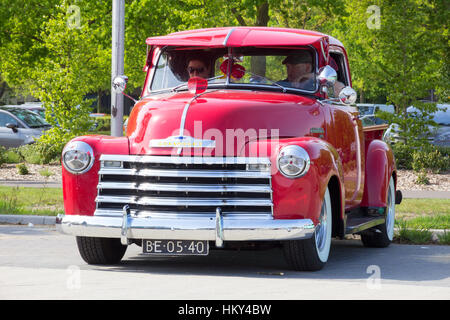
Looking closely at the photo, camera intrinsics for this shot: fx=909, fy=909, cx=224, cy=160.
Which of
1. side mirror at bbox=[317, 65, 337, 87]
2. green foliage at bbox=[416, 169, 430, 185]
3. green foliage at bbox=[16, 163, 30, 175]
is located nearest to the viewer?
side mirror at bbox=[317, 65, 337, 87]

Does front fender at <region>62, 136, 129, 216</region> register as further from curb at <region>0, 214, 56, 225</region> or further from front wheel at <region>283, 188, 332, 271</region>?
curb at <region>0, 214, 56, 225</region>

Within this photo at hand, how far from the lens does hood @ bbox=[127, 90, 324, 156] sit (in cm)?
790

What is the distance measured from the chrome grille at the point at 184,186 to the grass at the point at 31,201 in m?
5.14

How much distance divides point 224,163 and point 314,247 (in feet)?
3.64

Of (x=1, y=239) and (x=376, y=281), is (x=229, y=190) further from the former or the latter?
(x=1, y=239)

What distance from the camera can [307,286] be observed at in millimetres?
7230

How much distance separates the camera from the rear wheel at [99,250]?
8.43 m

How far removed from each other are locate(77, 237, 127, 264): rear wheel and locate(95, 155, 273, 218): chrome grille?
594 millimetres

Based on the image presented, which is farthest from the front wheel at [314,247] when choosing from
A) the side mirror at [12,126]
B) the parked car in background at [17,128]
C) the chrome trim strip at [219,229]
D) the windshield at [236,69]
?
the side mirror at [12,126]

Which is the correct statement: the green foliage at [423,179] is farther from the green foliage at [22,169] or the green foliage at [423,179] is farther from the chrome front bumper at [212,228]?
the chrome front bumper at [212,228]

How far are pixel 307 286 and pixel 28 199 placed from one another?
27.3 ft

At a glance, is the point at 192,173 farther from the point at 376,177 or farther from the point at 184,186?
the point at 376,177

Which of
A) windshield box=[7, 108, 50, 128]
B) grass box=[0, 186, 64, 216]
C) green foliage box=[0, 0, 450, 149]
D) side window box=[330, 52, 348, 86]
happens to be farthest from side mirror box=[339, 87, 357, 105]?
windshield box=[7, 108, 50, 128]

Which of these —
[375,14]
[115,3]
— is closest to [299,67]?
[115,3]
